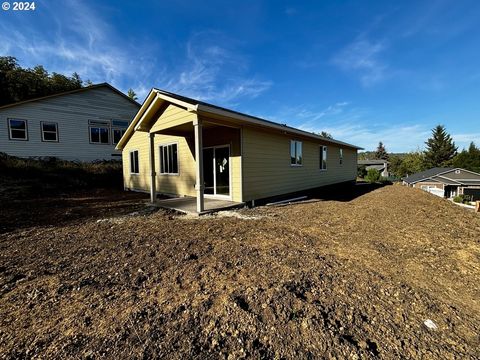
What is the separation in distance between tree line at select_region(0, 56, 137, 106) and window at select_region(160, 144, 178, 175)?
22.8 m

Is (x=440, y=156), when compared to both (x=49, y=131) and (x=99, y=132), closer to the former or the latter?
(x=99, y=132)

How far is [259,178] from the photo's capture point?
8750 millimetres

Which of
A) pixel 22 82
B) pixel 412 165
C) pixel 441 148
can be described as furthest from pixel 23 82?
pixel 412 165

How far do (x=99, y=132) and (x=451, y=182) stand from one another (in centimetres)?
4610

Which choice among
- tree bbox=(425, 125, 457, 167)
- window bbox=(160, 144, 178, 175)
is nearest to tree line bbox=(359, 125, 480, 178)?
tree bbox=(425, 125, 457, 167)

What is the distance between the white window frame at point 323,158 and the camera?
13.5 meters

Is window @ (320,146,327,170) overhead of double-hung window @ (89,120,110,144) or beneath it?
beneath

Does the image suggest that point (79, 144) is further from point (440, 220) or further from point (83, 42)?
point (440, 220)

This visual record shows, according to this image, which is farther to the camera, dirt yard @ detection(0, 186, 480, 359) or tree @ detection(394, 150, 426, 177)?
tree @ detection(394, 150, 426, 177)

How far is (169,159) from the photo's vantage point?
445 inches

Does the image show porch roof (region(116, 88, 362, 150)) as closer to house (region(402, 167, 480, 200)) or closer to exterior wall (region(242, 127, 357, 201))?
exterior wall (region(242, 127, 357, 201))

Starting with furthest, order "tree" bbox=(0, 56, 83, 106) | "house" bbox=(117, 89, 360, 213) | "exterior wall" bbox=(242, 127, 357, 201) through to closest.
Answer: "tree" bbox=(0, 56, 83, 106)
"exterior wall" bbox=(242, 127, 357, 201)
"house" bbox=(117, 89, 360, 213)

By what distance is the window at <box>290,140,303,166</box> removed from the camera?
10.7 meters

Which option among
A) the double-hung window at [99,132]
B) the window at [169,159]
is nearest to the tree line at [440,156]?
the window at [169,159]
